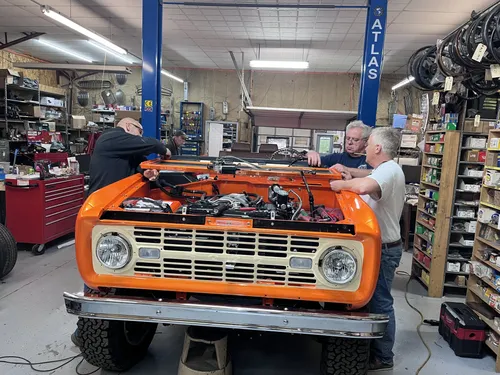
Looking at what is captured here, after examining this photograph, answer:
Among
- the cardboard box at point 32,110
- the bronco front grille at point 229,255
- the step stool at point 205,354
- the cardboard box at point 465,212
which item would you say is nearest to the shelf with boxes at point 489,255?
the cardboard box at point 465,212

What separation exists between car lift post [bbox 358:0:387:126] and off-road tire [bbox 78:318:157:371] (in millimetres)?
2865

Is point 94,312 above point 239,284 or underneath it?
underneath

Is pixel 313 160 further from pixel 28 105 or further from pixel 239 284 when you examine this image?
pixel 28 105

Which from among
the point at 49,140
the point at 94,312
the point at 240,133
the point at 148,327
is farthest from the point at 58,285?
the point at 240,133

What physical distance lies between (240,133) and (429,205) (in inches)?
323

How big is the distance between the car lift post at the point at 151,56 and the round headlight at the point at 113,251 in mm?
2178

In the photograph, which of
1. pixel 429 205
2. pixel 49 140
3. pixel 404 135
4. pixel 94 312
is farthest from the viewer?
pixel 49 140

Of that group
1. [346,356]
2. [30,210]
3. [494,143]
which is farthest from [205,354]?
[30,210]

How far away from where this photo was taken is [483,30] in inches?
119

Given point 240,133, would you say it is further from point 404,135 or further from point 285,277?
point 285,277

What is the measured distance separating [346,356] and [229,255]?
0.85 meters

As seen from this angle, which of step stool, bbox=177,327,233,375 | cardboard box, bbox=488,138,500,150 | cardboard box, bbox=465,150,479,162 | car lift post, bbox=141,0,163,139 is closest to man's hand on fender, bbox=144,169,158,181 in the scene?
step stool, bbox=177,327,233,375

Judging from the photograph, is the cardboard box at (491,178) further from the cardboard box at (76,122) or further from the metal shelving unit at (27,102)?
the cardboard box at (76,122)

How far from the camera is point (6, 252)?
3.71 meters
